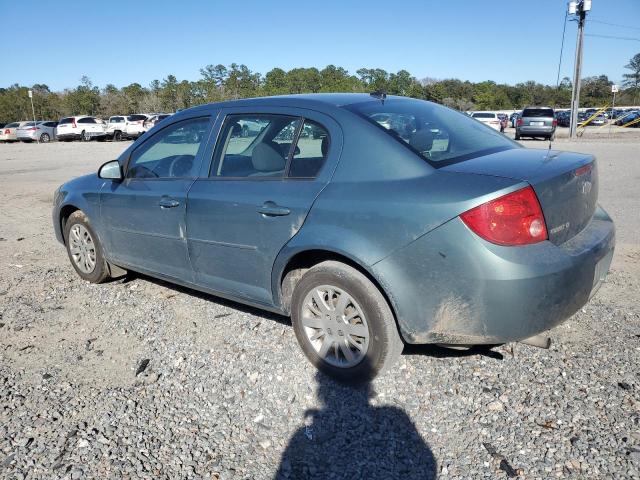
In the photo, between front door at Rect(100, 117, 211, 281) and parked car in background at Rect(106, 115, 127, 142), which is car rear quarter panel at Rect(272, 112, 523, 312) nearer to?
front door at Rect(100, 117, 211, 281)

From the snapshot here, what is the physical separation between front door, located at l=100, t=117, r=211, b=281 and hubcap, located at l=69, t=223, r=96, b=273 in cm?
46

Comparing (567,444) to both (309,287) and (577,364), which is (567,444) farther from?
(309,287)

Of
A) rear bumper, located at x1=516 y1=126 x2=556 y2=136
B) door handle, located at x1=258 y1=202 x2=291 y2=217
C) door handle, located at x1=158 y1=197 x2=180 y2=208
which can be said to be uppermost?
door handle, located at x1=258 y1=202 x2=291 y2=217

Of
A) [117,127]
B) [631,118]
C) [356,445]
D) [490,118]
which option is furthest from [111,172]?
[631,118]

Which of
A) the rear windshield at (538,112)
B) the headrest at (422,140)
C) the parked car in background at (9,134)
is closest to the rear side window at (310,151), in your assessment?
the headrest at (422,140)

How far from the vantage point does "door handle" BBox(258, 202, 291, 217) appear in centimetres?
324

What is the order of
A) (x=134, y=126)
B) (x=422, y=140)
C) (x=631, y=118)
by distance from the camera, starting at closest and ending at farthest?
1. (x=422, y=140)
2. (x=134, y=126)
3. (x=631, y=118)

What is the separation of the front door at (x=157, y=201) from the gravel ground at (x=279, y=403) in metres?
0.48

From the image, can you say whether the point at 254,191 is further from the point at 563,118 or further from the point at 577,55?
→ the point at 563,118

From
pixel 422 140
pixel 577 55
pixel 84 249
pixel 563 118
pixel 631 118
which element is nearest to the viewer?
pixel 422 140

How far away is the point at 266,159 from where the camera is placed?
3.55m

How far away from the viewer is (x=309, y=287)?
324 cm

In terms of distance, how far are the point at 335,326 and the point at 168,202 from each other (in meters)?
1.63

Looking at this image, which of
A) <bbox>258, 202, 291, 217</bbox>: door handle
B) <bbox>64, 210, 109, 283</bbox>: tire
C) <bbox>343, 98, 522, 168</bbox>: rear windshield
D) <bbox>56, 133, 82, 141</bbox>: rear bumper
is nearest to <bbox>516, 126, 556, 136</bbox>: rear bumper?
<bbox>343, 98, 522, 168</bbox>: rear windshield
